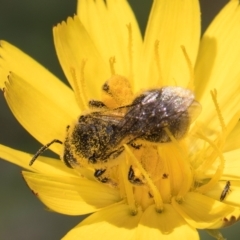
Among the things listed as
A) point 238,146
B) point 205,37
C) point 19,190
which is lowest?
point 19,190

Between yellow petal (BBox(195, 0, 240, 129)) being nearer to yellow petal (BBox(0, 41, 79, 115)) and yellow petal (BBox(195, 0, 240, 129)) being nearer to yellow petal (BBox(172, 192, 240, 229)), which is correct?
yellow petal (BBox(172, 192, 240, 229))

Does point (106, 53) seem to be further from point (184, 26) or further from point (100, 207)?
point (100, 207)

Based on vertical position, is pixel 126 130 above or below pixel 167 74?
above

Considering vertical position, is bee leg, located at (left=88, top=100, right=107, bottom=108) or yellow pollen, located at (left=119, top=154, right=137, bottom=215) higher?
bee leg, located at (left=88, top=100, right=107, bottom=108)

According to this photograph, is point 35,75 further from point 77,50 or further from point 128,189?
point 128,189

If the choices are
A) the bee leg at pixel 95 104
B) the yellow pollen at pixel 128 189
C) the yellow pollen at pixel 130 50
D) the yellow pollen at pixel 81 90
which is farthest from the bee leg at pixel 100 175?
the yellow pollen at pixel 130 50

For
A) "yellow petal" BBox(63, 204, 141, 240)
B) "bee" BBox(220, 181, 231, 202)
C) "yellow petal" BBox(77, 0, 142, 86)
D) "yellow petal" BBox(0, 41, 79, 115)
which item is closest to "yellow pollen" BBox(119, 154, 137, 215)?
"yellow petal" BBox(63, 204, 141, 240)

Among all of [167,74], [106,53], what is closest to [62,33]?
[106,53]

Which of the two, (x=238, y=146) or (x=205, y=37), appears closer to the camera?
(x=238, y=146)
